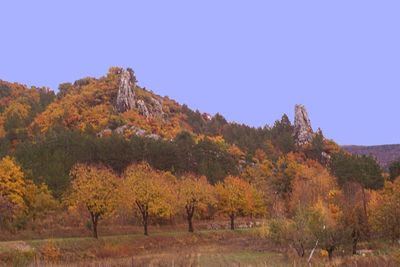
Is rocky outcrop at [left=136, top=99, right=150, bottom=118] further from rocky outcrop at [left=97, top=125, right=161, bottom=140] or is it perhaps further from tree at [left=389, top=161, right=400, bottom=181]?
tree at [left=389, top=161, right=400, bottom=181]

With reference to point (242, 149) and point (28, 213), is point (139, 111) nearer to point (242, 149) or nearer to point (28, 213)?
point (242, 149)

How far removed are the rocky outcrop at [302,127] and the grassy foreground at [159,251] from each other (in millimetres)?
81444

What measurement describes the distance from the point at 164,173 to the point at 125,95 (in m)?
57.3

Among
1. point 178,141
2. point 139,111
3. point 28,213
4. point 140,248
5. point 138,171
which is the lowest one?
point 140,248

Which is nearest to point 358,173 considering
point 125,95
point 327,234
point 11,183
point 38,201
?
point 327,234

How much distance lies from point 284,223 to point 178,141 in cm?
6291

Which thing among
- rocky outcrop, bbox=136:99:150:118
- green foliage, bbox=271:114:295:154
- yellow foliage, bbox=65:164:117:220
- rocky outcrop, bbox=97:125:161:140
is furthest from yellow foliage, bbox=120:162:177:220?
green foliage, bbox=271:114:295:154

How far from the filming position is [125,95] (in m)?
143

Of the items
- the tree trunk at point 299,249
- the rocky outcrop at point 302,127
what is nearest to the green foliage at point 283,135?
the rocky outcrop at point 302,127

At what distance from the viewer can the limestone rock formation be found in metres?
142

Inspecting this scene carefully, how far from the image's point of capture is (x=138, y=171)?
68625mm

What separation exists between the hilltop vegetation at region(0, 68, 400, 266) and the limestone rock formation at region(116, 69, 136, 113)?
28 centimetres

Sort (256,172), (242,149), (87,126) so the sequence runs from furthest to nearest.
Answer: (242,149) < (87,126) < (256,172)

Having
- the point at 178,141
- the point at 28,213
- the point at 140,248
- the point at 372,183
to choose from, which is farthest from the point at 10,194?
the point at 372,183
